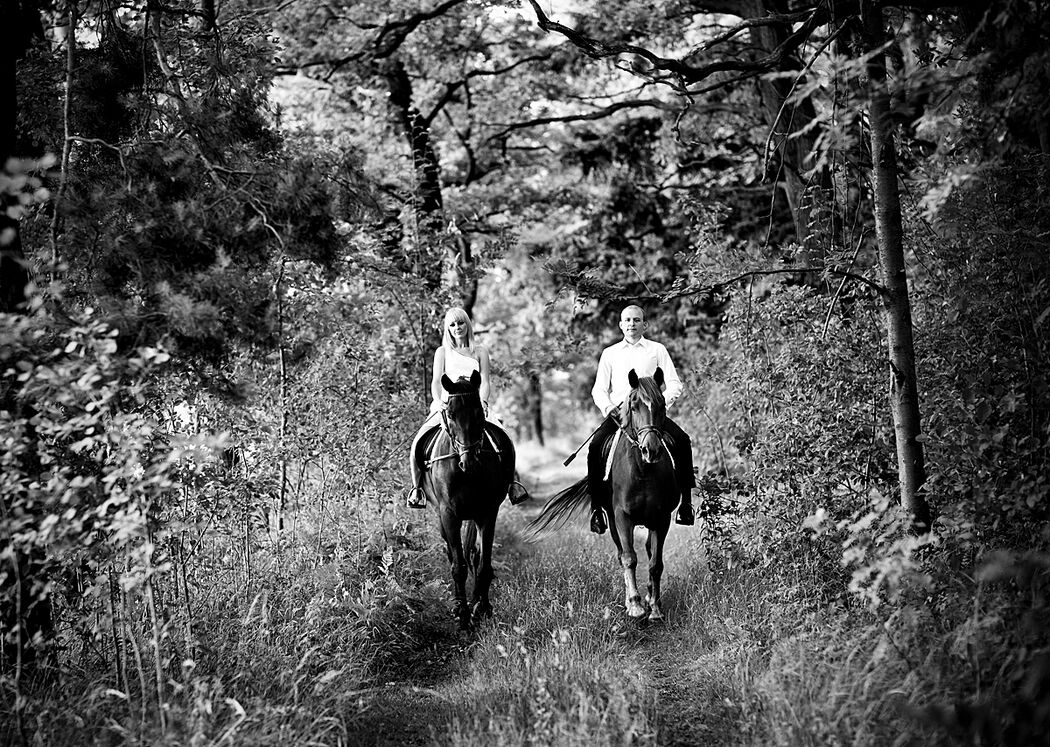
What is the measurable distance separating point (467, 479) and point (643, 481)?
1703 mm

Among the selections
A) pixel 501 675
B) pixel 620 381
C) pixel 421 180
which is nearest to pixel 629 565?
pixel 620 381

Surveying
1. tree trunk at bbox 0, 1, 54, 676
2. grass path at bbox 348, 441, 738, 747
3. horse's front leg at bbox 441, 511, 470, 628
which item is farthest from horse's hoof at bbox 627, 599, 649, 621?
tree trunk at bbox 0, 1, 54, 676

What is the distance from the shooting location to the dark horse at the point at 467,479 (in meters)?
7.78

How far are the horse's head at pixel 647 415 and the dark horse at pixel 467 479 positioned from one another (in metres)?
1.43

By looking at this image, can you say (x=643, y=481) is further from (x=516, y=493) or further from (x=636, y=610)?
(x=516, y=493)

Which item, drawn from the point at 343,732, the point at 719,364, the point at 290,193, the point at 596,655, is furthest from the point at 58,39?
the point at 719,364

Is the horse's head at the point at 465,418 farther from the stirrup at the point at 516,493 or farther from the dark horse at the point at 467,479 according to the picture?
the stirrup at the point at 516,493

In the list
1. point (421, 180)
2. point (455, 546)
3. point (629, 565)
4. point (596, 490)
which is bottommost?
point (629, 565)

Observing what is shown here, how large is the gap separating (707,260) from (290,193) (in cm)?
521

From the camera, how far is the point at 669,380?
8.83m

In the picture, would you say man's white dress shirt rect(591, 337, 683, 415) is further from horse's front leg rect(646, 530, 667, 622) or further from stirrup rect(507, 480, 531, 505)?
horse's front leg rect(646, 530, 667, 622)

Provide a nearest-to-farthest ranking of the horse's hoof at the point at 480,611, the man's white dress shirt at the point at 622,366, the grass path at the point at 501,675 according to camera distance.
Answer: the grass path at the point at 501,675
the horse's hoof at the point at 480,611
the man's white dress shirt at the point at 622,366

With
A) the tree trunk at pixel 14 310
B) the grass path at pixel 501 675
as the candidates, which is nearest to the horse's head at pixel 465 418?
the grass path at pixel 501 675

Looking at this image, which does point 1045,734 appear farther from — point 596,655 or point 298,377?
point 298,377
